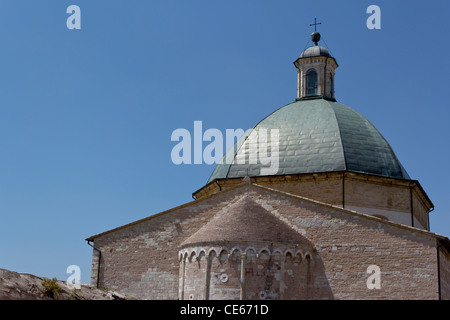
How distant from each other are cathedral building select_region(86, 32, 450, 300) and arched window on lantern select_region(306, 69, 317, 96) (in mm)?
2354

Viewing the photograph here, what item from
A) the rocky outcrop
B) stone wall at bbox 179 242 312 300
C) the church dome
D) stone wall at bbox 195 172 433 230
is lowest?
the rocky outcrop

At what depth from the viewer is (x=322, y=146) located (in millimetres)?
27125

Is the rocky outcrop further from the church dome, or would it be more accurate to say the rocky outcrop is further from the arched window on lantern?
the church dome

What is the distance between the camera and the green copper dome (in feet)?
86.8

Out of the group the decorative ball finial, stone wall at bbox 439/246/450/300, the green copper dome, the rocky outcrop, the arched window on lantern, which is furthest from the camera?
the decorative ball finial

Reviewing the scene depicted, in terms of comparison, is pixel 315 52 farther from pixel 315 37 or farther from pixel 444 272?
pixel 444 272

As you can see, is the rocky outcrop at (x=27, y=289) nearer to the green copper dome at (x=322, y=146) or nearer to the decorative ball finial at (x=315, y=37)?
the green copper dome at (x=322, y=146)

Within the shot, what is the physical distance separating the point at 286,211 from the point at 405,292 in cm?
481

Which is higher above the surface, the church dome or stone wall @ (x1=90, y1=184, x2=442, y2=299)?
the church dome

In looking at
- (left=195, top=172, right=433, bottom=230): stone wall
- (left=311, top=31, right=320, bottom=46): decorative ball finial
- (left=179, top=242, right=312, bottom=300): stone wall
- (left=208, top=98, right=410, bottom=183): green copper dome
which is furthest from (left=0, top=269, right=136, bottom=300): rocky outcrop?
(left=311, top=31, right=320, bottom=46): decorative ball finial

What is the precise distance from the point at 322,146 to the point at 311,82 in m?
6.56

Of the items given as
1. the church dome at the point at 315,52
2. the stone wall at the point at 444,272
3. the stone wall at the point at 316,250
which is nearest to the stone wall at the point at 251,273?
the stone wall at the point at 316,250

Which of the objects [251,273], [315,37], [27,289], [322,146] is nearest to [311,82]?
[315,37]
